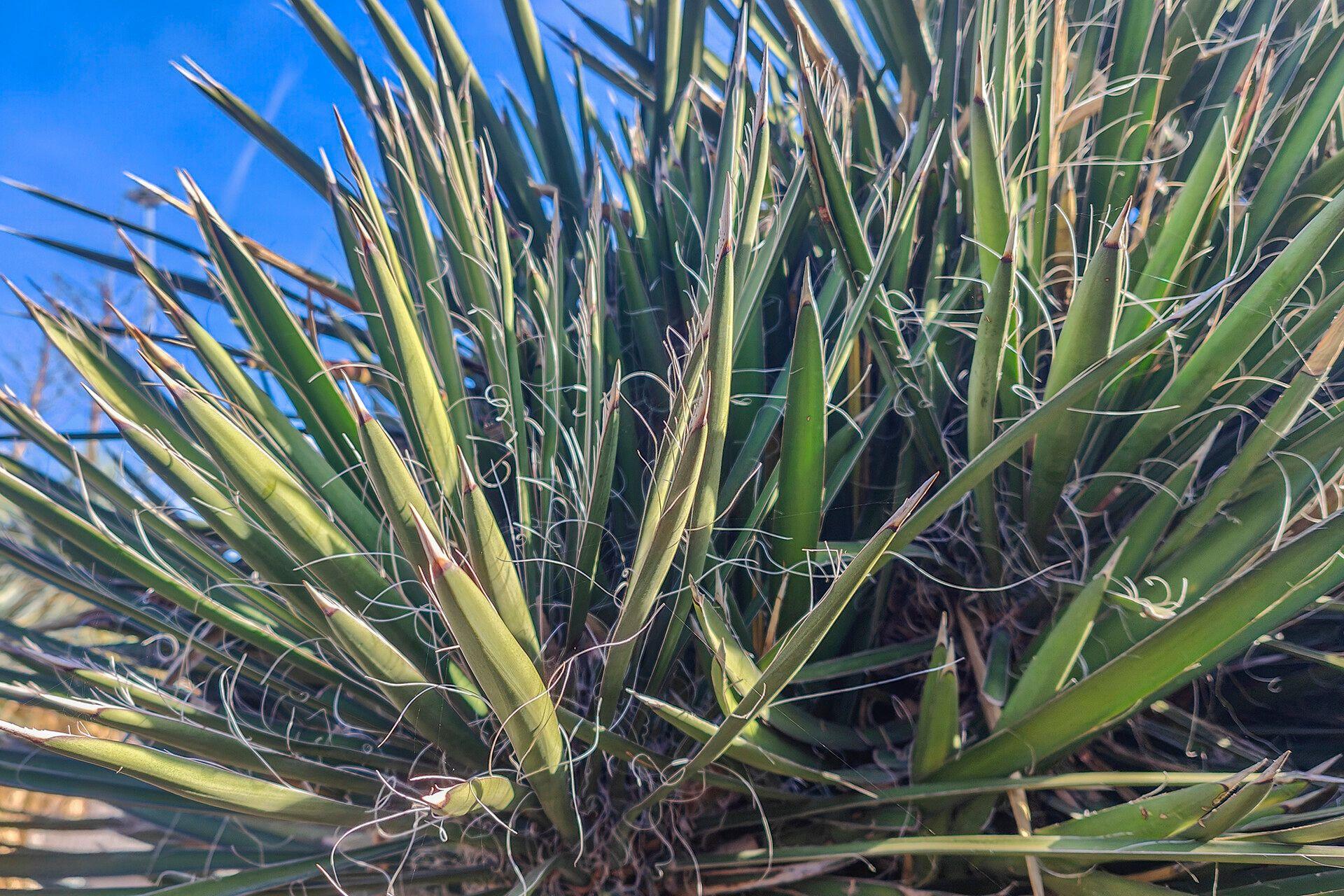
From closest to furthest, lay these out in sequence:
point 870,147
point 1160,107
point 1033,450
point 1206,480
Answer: point 1033,450
point 1206,480
point 1160,107
point 870,147

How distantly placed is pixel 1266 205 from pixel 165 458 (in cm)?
90

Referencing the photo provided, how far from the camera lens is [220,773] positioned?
48 centimetres

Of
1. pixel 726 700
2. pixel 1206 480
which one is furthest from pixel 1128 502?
pixel 726 700

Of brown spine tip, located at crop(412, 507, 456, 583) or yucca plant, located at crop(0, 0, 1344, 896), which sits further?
yucca plant, located at crop(0, 0, 1344, 896)

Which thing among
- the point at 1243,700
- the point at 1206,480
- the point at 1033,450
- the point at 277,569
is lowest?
the point at 1243,700

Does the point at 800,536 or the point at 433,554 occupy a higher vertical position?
the point at 433,554

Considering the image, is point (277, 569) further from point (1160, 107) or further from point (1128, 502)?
point (1160, 107)

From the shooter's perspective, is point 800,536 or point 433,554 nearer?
point 433,554

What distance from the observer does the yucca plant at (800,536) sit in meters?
0.49

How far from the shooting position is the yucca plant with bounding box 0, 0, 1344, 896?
49 cm

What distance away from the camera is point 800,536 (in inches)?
25.1

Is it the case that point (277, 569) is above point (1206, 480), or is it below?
above

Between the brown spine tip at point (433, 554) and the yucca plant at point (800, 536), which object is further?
the yucca plant at point (800, 536)

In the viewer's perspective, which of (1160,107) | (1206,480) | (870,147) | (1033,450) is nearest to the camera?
(1033,450)
